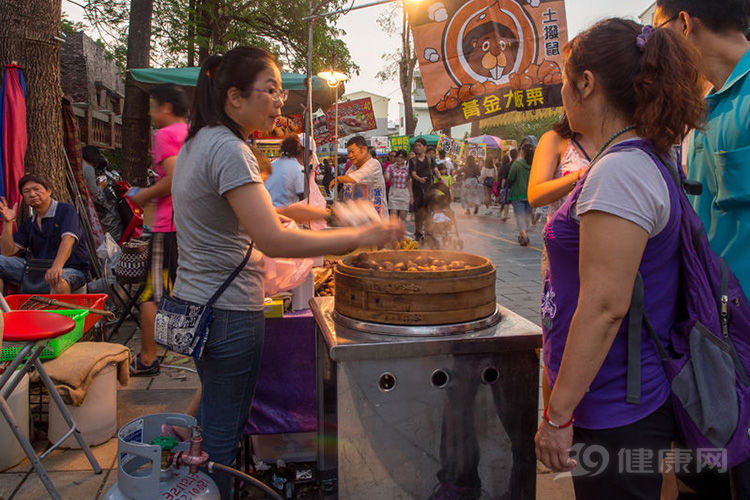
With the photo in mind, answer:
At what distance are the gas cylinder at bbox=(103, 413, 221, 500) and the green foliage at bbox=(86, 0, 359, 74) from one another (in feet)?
42.2

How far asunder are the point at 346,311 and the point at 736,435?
1335mm

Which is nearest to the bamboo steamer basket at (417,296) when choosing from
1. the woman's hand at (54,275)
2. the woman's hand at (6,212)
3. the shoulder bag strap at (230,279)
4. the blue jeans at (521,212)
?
the shoulder bag strap at (230,279)

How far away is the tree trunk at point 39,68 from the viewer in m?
5.55

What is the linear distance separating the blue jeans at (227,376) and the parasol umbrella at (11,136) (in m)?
4.41

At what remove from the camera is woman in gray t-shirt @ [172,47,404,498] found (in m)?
1.78

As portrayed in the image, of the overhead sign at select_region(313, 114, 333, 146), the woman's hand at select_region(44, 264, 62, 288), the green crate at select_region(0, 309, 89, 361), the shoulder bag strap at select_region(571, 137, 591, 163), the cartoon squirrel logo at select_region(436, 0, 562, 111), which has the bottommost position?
the green crate at select_region(0, 309, 89, 361)

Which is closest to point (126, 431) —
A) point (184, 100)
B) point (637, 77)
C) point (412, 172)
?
point (637, 77)

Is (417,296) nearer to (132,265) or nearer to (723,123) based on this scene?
(723,123)

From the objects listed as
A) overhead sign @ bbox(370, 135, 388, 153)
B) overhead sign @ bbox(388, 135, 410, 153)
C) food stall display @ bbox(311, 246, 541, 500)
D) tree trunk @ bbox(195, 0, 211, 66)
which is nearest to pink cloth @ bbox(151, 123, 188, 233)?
food stall display @ bbox(311, 246, 541, 500)

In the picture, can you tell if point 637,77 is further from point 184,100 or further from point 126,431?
point 184,100

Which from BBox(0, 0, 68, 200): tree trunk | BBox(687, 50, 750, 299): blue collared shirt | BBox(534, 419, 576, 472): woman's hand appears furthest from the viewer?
BBox(0, 0, 68, 200): tree trunk

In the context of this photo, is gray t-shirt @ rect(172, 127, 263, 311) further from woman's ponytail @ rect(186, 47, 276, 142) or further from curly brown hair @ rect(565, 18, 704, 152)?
curly brown hair @ rect(565, 18, 704, 152)

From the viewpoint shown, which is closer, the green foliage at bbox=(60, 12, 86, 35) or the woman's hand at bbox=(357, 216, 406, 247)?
the woman's hand at bbox=(357, 216, 406, 247)

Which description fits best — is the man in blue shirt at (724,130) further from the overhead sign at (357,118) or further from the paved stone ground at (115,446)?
the overhead sign at (357,118)
